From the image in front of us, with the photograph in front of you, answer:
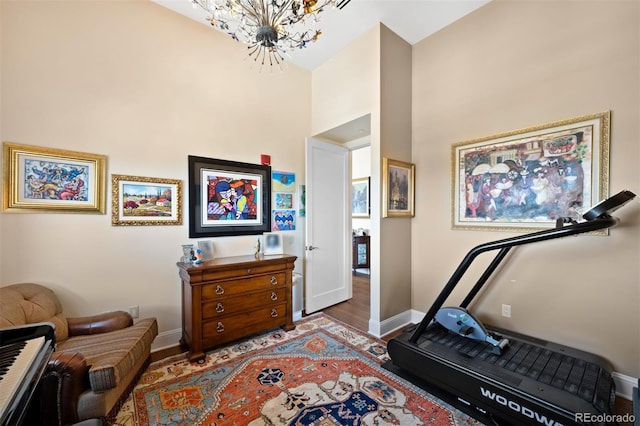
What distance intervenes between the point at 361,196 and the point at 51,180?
5.50m

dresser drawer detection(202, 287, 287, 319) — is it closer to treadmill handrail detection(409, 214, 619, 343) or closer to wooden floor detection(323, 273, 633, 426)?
wooden floor detection(323, 273, 633, 426)

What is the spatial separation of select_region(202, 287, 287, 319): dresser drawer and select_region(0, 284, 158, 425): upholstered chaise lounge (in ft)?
1.55

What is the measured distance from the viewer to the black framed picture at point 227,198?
2.87 m

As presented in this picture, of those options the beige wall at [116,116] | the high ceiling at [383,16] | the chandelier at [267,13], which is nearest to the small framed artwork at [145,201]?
the beige wall at [116,116]

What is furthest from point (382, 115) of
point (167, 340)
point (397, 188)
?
point (167, 340)

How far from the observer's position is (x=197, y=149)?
2.88 meters

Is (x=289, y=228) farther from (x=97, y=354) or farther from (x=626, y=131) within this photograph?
(x=626, y=131)

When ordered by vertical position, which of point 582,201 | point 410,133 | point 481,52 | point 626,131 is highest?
point 481,52

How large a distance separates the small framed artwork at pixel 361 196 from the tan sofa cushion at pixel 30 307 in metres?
5.44

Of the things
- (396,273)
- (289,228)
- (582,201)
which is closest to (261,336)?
(289,228)

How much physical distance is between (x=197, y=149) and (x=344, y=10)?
2.20 m

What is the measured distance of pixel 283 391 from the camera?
2.02 m

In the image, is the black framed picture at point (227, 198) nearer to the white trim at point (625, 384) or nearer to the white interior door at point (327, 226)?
the white interior door at point (327, 226)

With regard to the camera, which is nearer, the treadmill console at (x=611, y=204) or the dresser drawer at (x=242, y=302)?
the treadmill console at (x=611, y=204)
